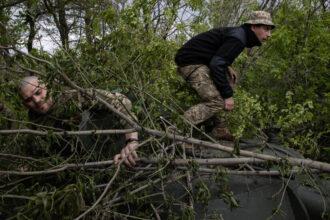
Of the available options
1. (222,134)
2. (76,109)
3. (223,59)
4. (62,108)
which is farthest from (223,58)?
(62,108)

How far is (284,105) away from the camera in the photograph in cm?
447

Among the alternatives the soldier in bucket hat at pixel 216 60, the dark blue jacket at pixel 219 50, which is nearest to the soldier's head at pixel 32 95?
the soldier in bucket hat at pixel 216 60

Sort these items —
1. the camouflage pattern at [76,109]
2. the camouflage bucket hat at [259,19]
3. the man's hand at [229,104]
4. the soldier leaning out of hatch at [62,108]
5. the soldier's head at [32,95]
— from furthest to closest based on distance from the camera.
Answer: the man's hand at [229,104]
the camouflage bucket hat at [259,19]
the soldier's head at [32,95]
the soldier leaning out of hatch at [62,108]
the camouflage pattern at [76,109]

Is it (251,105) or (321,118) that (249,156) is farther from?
(321,118)

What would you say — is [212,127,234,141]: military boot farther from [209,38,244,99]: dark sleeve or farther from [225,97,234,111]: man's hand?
[209,38,244,99]: dark sleeve

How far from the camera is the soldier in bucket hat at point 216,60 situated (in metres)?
3.02

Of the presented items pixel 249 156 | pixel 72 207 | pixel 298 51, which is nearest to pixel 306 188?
pixel 249 156

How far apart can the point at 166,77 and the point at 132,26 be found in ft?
2.45

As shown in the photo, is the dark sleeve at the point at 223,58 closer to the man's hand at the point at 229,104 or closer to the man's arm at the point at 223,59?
the man's arm at the point at 223,59

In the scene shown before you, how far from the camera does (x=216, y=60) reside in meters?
3.03

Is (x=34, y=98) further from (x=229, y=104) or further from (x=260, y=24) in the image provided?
(x=260, y=24)

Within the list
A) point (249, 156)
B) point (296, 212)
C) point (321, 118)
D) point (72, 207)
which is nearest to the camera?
point (72, 207)

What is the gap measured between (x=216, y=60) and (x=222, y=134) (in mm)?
900

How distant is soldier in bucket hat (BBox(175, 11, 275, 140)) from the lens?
3020 mm
